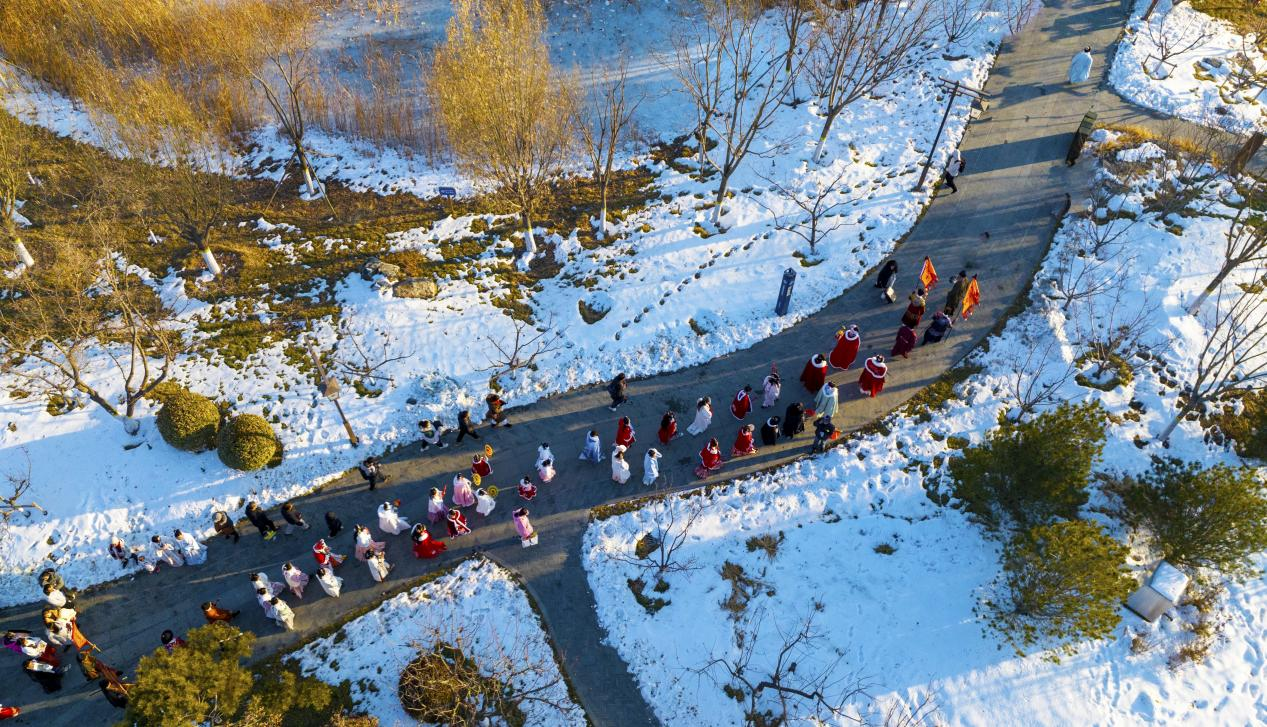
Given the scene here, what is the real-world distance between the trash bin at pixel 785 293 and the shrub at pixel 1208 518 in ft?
33.0

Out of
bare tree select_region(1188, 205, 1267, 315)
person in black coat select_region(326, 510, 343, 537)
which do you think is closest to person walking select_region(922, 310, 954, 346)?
bare tree select_region(1188, 205, 1267, 315)

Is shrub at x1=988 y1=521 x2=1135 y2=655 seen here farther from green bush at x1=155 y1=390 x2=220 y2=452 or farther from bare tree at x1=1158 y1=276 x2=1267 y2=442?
green bush at x1=155 y1=390 x2=220 y2=452

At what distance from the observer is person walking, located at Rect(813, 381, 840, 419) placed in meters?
16.7

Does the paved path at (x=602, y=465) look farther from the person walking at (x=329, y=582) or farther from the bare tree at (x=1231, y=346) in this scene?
the bare tree at (x=1231, y=346)

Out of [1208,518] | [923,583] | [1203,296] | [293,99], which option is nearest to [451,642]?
[923,583]

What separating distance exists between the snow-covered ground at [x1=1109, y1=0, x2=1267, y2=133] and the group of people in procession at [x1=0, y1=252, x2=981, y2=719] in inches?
634

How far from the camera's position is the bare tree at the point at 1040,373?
56.7 feet

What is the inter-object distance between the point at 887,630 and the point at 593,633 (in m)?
6.54

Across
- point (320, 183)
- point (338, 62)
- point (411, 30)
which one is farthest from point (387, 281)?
point (411, 30)

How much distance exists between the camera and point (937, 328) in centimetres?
1867

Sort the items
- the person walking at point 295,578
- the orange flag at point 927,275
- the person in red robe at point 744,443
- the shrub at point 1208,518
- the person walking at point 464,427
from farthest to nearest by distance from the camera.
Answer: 1. the orange flag at point 927,275
2. the person walking at point 464,427
3. the person in red robe at point 744,443
4. the person walking at point 295,578
5. the shrub at point 1208,518

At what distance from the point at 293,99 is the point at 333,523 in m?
17.7

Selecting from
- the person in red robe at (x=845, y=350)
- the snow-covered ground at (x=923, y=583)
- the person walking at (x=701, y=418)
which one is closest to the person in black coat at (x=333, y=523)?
the snow-covered ground at (x=923, y=583)

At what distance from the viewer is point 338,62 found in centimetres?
3212
